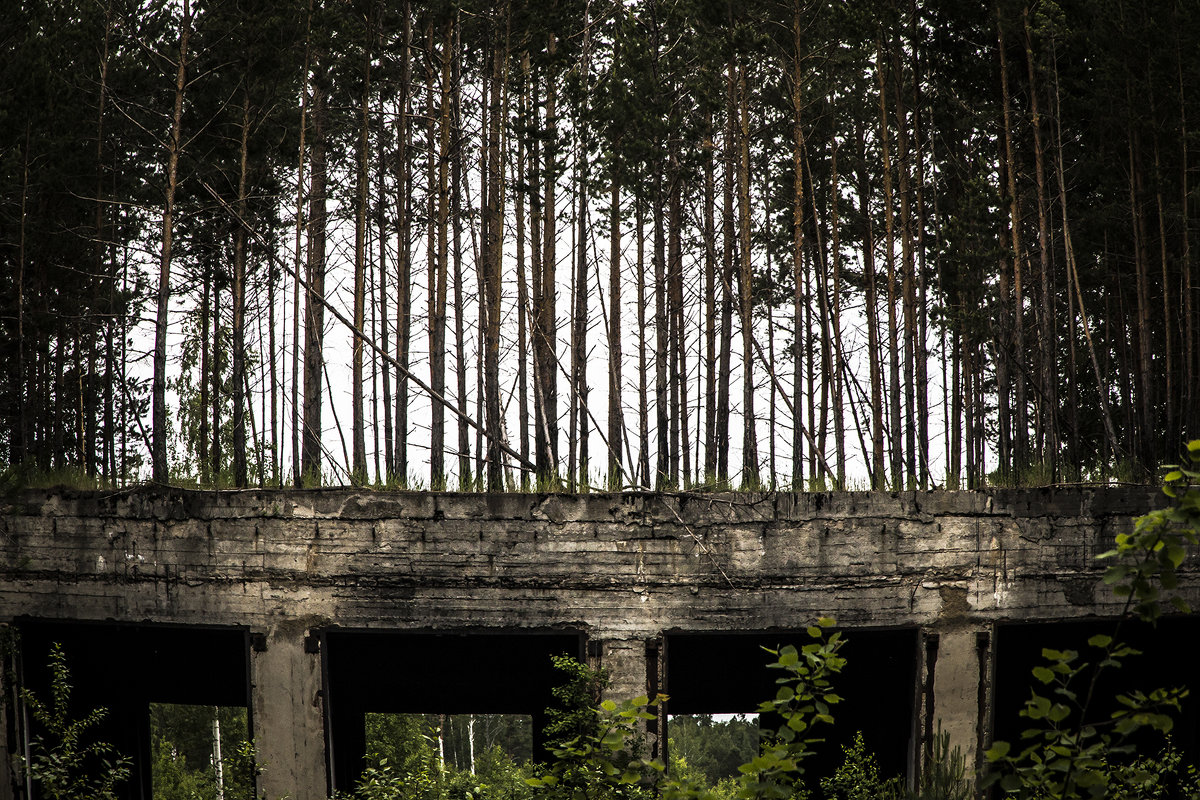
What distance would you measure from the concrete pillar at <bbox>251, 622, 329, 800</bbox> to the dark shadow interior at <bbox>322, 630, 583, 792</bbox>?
65.2 inches

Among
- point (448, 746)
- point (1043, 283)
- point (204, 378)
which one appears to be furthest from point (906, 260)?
point (448, 746)

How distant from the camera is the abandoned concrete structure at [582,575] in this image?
965cm

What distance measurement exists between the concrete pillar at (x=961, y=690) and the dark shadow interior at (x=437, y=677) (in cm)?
427

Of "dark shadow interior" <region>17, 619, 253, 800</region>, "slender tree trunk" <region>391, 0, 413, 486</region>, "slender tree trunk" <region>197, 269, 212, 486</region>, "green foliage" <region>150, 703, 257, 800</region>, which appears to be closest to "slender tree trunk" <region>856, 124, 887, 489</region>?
"slender tree trunk" <region>391, 0, 413, 486</region>

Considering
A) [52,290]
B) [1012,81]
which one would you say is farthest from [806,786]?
[52,290]

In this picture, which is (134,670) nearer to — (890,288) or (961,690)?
(961,690)

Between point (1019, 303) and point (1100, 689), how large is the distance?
17.2 feet

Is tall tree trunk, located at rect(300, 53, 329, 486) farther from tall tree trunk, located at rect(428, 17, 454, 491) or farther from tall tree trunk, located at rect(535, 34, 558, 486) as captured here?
tall tree trunk, located at rect(535, 34, 558, 486)

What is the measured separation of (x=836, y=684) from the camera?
11.8 meters

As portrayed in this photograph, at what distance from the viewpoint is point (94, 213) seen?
55.1 ft

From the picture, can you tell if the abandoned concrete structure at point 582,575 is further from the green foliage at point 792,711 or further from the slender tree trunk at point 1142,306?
the green foliage at point 792,711

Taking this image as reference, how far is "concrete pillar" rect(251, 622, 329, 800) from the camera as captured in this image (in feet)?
31.5

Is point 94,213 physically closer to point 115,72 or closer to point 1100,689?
point 115,72

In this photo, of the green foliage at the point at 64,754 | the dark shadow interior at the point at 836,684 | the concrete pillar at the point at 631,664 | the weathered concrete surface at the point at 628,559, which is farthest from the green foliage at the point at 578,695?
the green foliage at the point at 64,754
